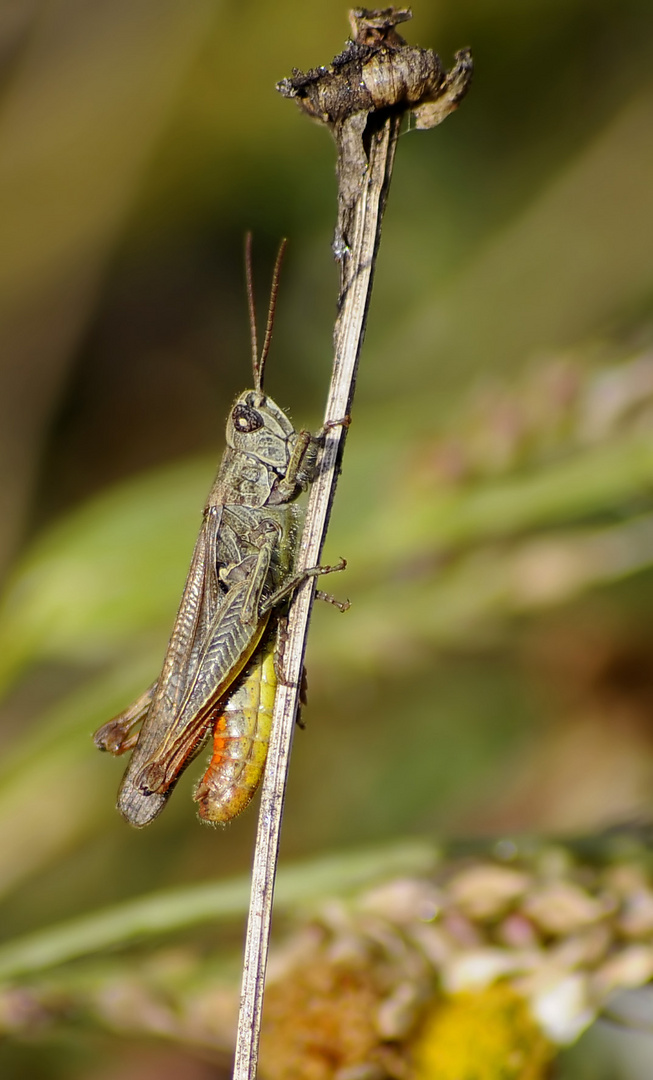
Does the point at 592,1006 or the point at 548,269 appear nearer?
the point at 592,1006

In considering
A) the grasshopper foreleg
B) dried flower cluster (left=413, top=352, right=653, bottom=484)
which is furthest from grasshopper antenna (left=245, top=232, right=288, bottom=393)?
dried flower cluster (left=413, top=352, right=653, bottom=484)

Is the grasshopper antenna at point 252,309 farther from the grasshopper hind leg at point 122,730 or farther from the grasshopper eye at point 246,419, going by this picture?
the grasshopper hind leg at point 122,730

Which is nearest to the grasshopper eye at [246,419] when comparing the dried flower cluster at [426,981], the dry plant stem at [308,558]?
the dry plant stem at [308,558]

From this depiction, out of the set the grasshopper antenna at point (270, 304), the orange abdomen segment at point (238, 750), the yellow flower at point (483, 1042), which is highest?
the grasshopper antenna at point (270, 304)

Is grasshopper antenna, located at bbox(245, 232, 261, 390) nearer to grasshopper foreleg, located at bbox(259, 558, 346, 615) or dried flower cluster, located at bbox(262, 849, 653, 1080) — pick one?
grasshopper foreleg, located at bbox(259, 558, 346, 615)

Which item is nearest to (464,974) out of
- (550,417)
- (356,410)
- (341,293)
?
(341,293)

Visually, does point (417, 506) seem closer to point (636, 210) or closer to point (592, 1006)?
point (592, 1006)

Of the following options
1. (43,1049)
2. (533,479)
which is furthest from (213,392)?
(43,1049)

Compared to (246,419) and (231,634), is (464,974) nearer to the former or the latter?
(231,634)
